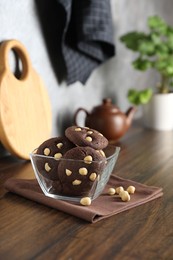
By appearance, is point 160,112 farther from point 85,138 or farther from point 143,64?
point 85,138

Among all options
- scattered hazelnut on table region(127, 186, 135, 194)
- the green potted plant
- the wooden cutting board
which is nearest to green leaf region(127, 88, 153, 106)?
the green potted plant

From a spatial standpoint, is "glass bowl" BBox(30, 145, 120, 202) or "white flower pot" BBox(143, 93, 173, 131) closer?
"glass bowl" BBox(30, 145, 120, 202)

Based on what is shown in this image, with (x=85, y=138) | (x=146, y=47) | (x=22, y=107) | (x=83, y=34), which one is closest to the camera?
(x=85, y=138)

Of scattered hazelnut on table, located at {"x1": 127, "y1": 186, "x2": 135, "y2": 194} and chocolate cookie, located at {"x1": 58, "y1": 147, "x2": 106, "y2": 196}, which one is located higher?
chocolate cookie, located at {"x1": 58, "y1": 147, "x2": 106, "y2": 196}

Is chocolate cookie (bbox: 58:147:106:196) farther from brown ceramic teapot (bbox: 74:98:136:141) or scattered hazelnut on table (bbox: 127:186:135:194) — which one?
brown ceramic teapot (bbox: 74:98:136:141)

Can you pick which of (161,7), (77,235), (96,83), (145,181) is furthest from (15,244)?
(161,7)

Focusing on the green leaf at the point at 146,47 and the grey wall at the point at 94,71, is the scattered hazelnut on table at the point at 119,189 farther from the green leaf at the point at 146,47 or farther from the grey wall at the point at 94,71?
the green leaf at the point at 146,47

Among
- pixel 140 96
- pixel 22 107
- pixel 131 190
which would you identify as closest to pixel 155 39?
pixel 140 96

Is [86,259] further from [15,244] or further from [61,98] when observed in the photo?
[61,98]
